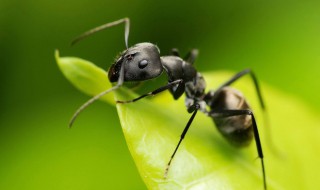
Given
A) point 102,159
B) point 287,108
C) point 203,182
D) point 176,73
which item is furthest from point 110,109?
point 203,182

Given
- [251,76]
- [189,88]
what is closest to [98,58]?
[189,88]

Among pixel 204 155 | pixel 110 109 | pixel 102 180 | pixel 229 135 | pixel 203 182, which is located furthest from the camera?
pixel 110 109

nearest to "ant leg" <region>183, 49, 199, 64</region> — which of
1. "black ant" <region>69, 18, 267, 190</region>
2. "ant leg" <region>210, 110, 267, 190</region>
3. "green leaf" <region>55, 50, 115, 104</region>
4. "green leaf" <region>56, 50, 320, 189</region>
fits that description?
"black ant" <region>69, 18, 267, 190</region>

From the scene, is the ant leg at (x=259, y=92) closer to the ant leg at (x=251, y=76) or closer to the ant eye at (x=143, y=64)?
the ant leg at (x=251, y=76)

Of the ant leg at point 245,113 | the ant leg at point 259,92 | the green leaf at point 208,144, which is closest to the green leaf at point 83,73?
the green leaf at point 208,144

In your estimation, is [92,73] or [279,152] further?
[279,152]

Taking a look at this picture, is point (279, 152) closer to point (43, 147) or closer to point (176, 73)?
point (176, 73)

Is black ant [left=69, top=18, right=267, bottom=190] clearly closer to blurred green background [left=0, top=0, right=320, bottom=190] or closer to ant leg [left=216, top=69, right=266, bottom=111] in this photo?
ant leg [left=216, top=69, right=266, bottom=111]
